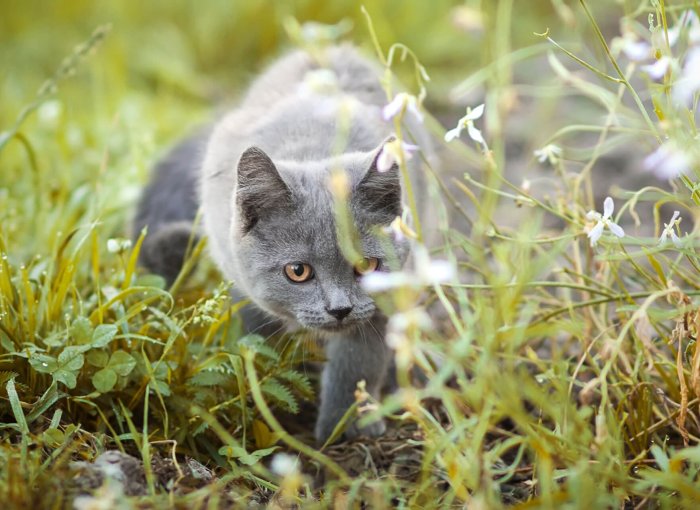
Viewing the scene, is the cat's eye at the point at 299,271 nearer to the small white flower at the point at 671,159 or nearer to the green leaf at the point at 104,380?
the green leaf at the point at 104,380

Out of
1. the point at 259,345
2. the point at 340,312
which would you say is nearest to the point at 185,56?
the point at 259,345

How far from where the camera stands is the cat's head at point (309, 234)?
214 centimetres

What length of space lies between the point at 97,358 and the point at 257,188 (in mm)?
610

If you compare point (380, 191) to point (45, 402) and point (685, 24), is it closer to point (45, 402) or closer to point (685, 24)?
point (685, 24)

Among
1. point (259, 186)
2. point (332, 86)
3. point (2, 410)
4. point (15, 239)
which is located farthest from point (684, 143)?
point (15, 239)

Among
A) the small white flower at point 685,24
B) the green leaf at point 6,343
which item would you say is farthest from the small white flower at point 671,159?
the green leaf at point 6,343

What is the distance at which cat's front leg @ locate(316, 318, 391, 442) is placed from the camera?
2.42 metres

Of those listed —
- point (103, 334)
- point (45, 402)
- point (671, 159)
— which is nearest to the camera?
point (671, 159)

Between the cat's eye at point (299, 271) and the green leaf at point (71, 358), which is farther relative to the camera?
the cat's eye at point (299, 271)

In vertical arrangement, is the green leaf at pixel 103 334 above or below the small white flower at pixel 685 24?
below

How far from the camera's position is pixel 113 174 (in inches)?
135

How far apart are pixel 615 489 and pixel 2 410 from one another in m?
1.45

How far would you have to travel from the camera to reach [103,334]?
2.04 m

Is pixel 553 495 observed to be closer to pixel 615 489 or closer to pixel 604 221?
pixel 615 489
